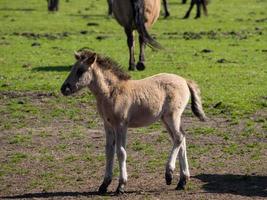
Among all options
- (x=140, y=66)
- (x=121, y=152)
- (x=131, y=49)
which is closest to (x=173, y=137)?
(x=121, y=152)

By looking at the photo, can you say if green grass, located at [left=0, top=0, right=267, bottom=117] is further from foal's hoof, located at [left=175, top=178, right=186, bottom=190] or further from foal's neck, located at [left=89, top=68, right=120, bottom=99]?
foal's neck, located at [left=89, top=68, right=120, bottom=99]

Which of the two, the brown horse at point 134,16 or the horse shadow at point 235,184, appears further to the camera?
the brown horse at point 134,16

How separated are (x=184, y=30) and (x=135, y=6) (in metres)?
10.4

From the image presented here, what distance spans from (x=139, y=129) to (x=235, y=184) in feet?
12.3

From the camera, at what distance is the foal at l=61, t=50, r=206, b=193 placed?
10070 millimetres

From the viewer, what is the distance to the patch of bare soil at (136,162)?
10266mm

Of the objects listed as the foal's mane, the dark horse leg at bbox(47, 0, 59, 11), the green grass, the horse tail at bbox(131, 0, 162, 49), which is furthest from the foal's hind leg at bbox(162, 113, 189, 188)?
the dark horse leg at bbox(47, 0, 59, 11)

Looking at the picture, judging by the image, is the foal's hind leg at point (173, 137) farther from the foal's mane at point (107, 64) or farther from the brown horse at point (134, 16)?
the brown horse at point (134, 16)

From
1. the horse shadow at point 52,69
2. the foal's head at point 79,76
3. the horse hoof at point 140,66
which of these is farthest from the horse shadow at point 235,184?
the horse shadow at point 52,69

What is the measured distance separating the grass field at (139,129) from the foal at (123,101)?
43 centimetres

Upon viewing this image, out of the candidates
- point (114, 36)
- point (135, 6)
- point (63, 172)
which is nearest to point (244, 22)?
point (114, 36)

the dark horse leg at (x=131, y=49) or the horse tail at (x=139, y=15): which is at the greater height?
the horse tail at (x=139, y=15)

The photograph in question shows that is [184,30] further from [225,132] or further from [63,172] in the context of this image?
[63,172]

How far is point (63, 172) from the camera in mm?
11359
